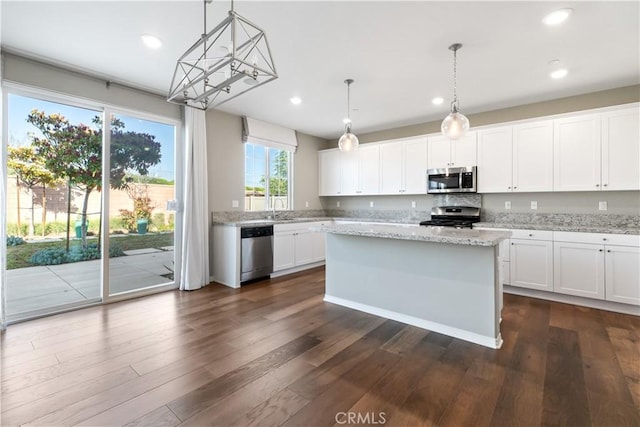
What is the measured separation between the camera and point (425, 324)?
2879mm

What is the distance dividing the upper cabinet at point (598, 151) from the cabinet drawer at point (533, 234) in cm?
69

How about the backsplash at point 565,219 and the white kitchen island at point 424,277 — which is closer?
the white kitchen island at point 424,277

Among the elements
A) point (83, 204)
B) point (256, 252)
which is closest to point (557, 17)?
point (256, 252)

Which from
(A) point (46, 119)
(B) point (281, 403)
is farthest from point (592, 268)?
(A) point (46, 119)

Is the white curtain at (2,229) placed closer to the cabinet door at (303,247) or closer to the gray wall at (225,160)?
the gray wall at (225,160)

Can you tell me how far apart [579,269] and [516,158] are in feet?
5.43

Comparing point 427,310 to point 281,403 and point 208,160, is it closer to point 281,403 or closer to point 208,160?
point 281,403

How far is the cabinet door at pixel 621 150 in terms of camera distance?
136 inches

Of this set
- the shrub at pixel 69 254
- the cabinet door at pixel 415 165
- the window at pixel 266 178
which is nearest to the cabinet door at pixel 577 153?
the cabinet door at pixel 415 165

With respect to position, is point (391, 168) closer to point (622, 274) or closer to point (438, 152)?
point (438, 152)

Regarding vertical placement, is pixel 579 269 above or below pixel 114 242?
below

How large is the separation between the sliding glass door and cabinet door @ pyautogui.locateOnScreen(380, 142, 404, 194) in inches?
142

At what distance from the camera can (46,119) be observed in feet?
10.7

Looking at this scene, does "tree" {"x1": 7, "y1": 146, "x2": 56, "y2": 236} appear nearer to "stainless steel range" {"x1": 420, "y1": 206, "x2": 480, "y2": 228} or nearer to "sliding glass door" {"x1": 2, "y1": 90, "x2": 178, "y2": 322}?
"sliding glass door" {"x1": 2, "y1": 90, "x2": 178, "y2": 322}
